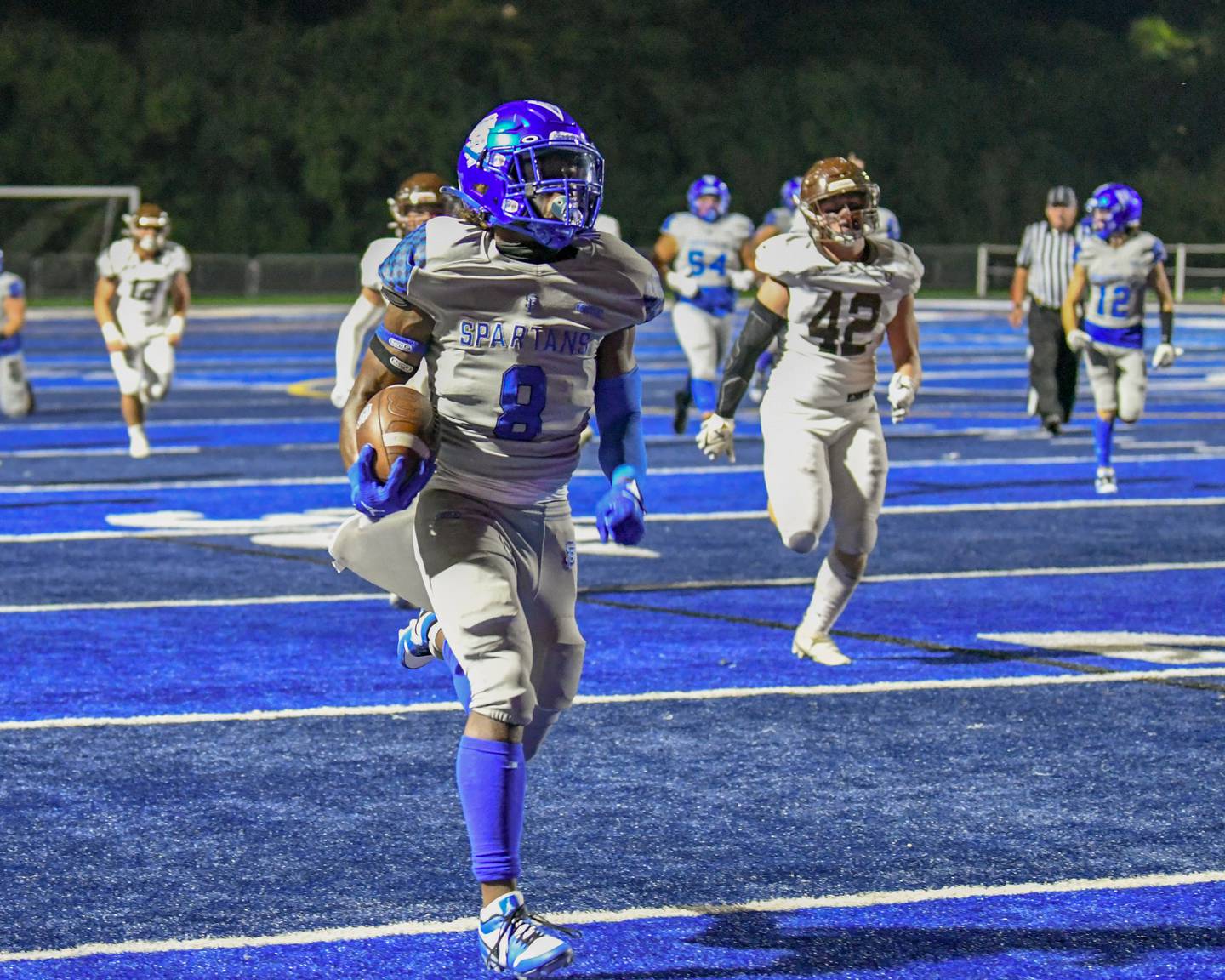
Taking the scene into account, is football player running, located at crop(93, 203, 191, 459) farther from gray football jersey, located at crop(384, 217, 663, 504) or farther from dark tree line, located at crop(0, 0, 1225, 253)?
dark tree line, located at crop(0, 0, 1225, 253)

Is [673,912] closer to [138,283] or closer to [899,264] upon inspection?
[899,264]

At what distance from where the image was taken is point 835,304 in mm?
7766

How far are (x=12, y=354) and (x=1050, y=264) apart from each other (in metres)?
8.57

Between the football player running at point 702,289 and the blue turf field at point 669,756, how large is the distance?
3.89 m

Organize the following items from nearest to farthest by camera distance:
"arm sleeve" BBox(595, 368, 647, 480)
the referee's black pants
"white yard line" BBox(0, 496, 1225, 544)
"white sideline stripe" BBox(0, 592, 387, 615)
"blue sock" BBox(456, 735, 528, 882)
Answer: "blue sock" BBox(456, 735, 528, 882), "arm sleeve" BBox(595, 368, 647, 480), "white sideline stripe" BBox(0, 592, 387, 615), "white yard line" BBox(0, 496, 1225, 544), the referee's black pants

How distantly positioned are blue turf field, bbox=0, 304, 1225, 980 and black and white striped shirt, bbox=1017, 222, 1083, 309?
198 inches

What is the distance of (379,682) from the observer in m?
7.44

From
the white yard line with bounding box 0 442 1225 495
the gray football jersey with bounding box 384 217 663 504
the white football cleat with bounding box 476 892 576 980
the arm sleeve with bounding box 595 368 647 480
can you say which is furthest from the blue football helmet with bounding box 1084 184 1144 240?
the white football cleat with bounding box 476 892 576 980

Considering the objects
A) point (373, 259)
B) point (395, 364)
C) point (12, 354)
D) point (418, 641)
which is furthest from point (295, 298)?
point (395, 364)

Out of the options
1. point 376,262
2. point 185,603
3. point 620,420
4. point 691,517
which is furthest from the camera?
point 691,517

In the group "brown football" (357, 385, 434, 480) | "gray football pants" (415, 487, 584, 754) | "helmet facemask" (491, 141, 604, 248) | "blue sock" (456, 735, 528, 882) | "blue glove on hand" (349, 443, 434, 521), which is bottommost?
"blue sock" (456, 735, 528, 882)

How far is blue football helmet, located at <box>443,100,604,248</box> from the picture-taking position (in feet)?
14.7

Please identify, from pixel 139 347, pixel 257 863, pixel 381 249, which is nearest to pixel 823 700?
pixel 257 863

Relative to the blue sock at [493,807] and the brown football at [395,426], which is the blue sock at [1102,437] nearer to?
the brown football at [395,426]
